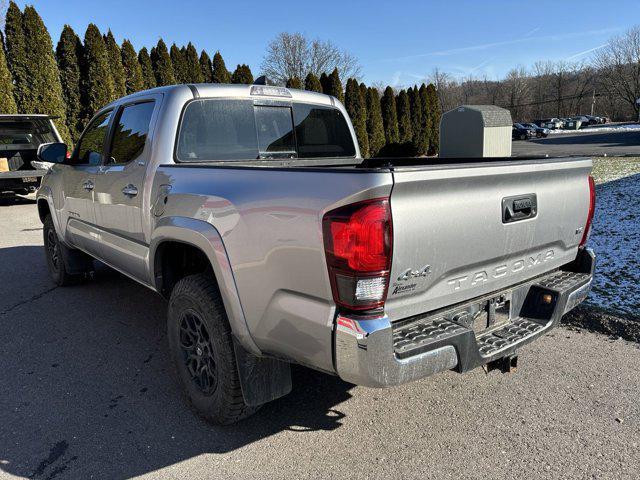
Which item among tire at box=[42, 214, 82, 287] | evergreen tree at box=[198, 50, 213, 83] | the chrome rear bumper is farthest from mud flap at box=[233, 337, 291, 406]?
evergreen tree at box=[198, 50, 213, 83]

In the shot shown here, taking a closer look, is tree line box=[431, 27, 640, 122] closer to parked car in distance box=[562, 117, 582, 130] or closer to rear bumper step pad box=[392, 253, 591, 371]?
parked car in distance box=[562, 117, 582, 130]

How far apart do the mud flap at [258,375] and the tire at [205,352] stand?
0.07 m

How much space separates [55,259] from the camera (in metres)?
5.71

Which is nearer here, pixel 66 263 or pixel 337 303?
pixel 337 303

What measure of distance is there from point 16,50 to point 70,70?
176 cm

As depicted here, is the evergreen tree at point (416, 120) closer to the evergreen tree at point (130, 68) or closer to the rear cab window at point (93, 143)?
the evergreen tree at point (130, 68)

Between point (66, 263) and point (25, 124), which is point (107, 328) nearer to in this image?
point (66, 263)

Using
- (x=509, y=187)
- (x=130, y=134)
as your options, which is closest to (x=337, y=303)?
(x=509, y=187)

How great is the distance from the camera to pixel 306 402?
123 inches

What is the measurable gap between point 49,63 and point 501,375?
18417 mm

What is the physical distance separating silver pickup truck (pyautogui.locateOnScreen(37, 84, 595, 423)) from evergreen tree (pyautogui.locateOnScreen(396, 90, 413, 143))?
72.4ft

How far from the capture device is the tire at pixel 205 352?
2.65m

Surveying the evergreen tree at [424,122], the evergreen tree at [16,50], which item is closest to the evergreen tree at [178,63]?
the evergreen tree at [16,50]

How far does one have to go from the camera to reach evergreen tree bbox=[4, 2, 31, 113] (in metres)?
16.2
